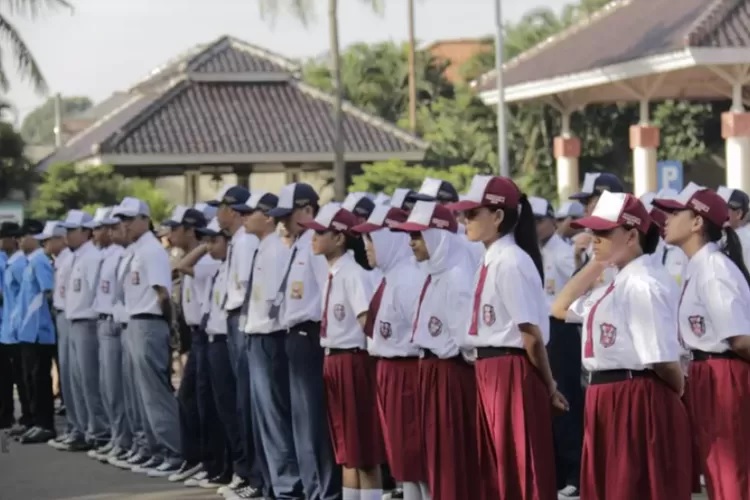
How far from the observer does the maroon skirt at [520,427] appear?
367 inches

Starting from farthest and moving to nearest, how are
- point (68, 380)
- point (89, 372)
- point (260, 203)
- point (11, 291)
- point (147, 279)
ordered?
1. point (11, 291)
2. point (68, 380)
3. point (89, 372)
4. point (147, 279)
5. point (260, 203)

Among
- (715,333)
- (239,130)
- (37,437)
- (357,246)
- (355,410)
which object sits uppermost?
(239,130)

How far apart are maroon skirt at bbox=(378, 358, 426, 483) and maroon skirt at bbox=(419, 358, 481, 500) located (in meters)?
0.23

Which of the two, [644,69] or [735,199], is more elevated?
[644,69]

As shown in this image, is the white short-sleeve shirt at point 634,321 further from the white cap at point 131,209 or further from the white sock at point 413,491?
the white cap at point 131,209

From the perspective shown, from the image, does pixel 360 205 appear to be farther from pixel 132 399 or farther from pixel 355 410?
pixel 132 399

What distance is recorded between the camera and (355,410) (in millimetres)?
11359

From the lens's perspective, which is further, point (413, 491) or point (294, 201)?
point (294, 201)

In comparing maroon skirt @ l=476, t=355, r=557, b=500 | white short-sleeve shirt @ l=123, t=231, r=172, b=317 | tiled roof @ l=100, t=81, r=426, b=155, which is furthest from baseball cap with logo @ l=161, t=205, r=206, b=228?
tiled roof @ l=100, t=81, r=426, b=155

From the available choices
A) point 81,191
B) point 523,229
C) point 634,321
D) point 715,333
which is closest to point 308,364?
point 523,229

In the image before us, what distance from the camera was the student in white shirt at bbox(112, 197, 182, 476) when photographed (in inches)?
599

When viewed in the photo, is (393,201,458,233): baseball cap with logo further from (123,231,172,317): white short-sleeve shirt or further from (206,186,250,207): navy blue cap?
(123,231,172,317): white short-sleeve shirt

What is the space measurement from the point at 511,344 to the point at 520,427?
458mm

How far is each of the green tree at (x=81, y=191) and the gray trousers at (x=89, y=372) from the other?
21.5 meters
